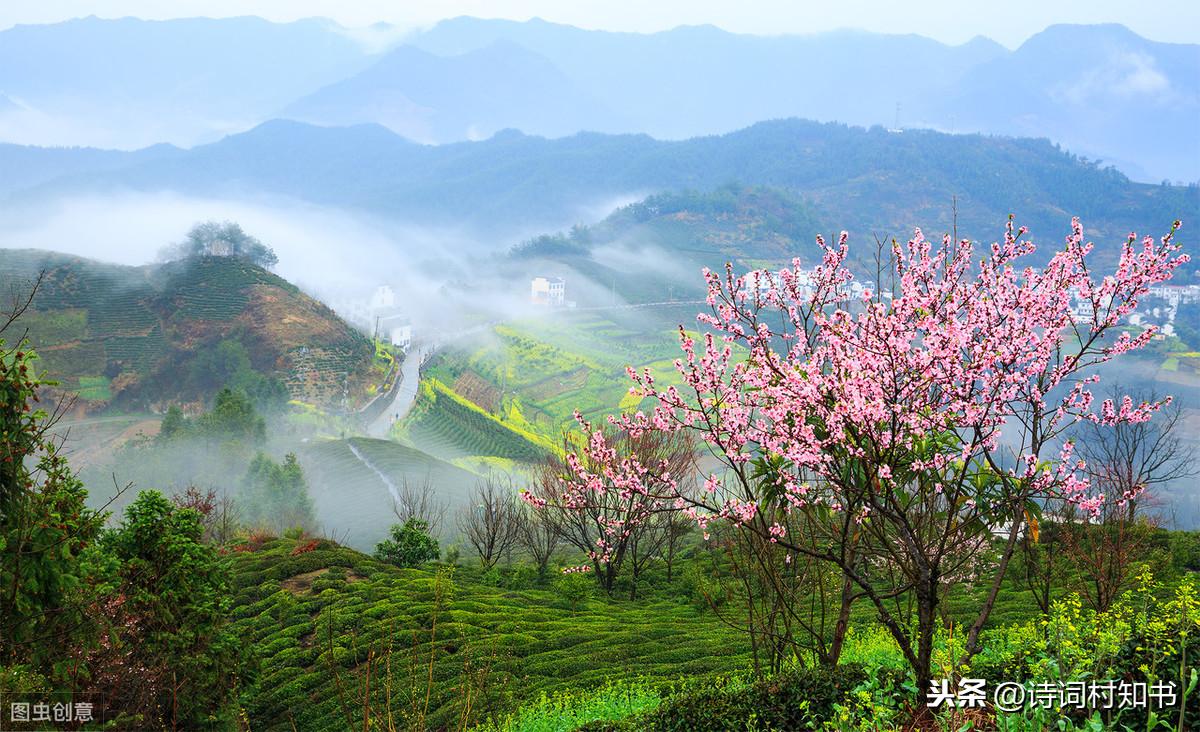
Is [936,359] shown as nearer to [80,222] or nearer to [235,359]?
[235,359]

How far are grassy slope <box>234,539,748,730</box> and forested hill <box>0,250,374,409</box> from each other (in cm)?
5511

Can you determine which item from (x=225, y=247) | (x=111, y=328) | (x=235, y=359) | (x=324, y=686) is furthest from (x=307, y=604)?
(x=225, y=247)

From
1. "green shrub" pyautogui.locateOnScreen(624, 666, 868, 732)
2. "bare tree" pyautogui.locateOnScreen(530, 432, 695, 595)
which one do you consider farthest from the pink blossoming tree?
"bare tree" pyautogui.locateOnScreen(530, 432, 695, 595)

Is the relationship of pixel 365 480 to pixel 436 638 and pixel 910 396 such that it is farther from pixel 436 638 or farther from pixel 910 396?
pixel 910 396

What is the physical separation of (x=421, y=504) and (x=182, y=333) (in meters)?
55.8

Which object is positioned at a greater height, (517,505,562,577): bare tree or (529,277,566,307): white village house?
(529,277,566,307): white village house

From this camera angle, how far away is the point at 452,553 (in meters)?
26.5

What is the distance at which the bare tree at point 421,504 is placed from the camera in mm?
34125

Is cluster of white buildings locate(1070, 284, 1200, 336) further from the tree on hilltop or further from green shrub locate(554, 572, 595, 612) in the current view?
green shrub locate(554, 572, 595, 612)

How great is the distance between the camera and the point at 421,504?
3562cm

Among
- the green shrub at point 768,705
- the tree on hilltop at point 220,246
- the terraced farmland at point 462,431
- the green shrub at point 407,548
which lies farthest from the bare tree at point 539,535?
the tree on hilltop at point 220,246

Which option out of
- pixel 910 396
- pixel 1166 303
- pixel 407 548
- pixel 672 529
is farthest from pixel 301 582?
pixel 1166 303

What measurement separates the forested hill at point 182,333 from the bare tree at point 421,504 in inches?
1151

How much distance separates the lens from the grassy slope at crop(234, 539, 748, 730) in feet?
42.3
